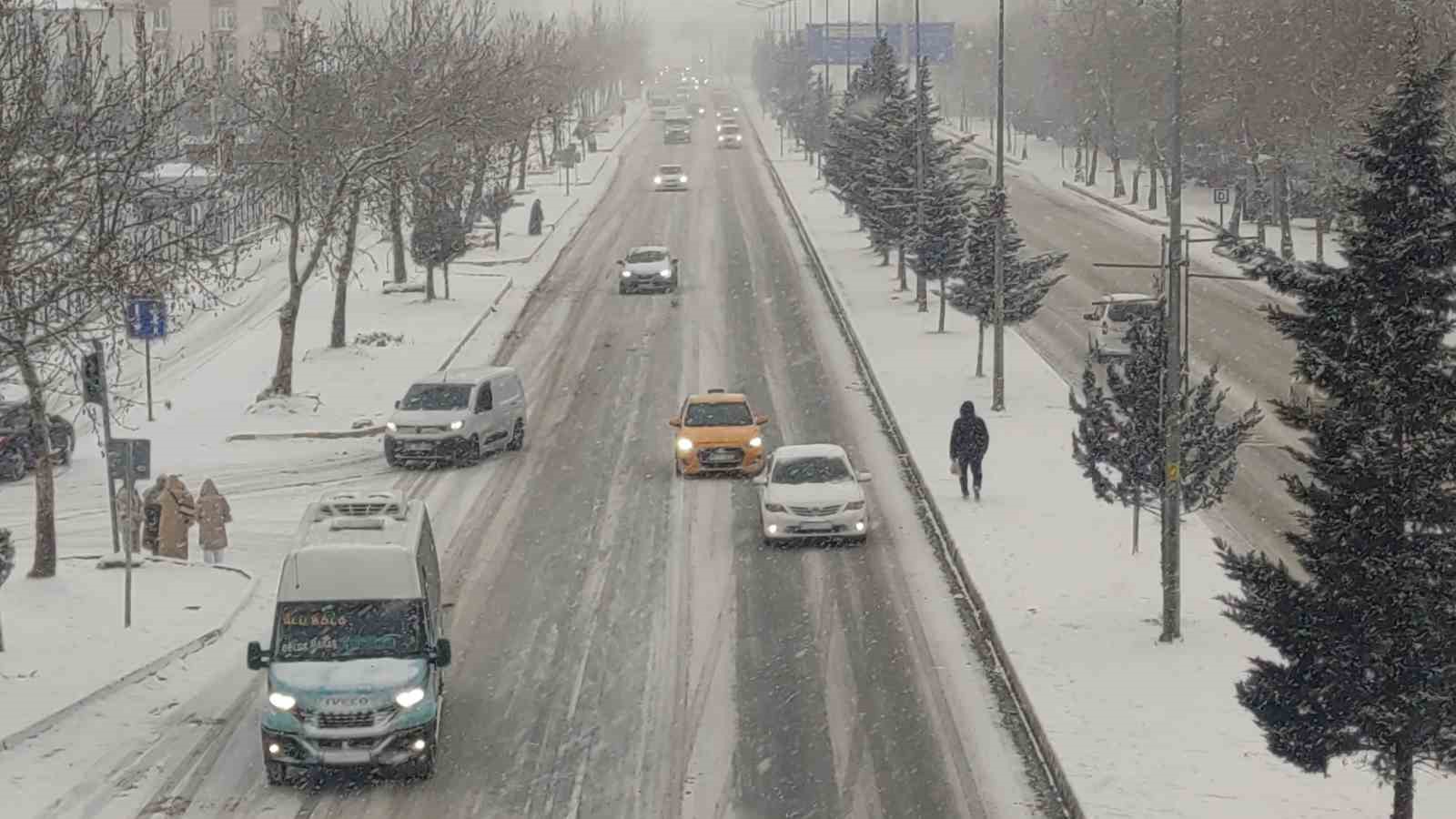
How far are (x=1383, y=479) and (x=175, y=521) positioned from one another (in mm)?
19043

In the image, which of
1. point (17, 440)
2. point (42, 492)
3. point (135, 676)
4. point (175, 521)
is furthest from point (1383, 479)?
point (17, 440)

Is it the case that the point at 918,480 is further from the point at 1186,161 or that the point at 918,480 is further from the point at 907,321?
the point at 1186,161

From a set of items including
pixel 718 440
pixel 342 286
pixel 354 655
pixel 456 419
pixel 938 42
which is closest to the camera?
pixel 354 655

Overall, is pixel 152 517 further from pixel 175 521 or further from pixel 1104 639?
pixel 1104 639

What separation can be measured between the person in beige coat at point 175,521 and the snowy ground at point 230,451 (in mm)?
640

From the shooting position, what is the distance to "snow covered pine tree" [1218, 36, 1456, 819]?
1403cm

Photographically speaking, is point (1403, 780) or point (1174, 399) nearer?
point (1403, 780)

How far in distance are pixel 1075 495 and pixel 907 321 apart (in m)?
20.9

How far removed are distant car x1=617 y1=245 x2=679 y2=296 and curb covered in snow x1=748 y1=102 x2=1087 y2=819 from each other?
466cm

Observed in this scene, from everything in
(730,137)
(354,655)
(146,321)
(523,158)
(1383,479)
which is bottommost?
(354,655)

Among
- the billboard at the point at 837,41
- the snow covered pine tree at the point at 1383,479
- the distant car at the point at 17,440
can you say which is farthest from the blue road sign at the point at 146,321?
the billboard at the point at 837,41

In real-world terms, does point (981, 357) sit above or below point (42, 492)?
below

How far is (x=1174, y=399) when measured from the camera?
2302 cm

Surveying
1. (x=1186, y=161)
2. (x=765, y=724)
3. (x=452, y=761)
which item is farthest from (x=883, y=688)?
(x=1186, y=161)
